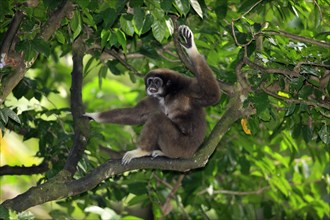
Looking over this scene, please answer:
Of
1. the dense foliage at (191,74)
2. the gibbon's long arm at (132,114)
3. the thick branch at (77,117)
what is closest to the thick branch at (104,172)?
the dense foliage at (191,74)

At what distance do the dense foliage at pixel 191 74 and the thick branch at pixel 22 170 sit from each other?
0.05ft

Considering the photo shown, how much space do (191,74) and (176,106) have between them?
44 cm

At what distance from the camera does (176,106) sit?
8.55 metres

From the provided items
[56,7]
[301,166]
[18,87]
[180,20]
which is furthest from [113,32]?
[301,166]

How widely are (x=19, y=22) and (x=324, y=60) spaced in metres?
3.15

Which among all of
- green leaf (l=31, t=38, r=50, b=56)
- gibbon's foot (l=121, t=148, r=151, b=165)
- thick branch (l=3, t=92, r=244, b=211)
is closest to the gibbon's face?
gibbon's foot (l=121, t=148, r=151, b=165)

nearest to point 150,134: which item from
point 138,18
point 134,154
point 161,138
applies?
point 161,138

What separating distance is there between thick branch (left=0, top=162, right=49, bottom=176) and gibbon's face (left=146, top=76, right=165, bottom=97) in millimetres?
1606

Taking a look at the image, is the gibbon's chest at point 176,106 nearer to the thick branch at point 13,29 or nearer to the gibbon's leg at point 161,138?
the gibbon's leg at point 161,138

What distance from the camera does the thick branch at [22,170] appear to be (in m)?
8.15

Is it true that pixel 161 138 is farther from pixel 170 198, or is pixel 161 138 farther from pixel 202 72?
pixel 170 198

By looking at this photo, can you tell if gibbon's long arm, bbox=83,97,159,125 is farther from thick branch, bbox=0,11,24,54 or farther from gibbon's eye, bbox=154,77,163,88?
thick branch, bbox=0,11,24,54

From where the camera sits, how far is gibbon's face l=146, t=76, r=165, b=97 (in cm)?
848

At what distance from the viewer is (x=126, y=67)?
871 cm
